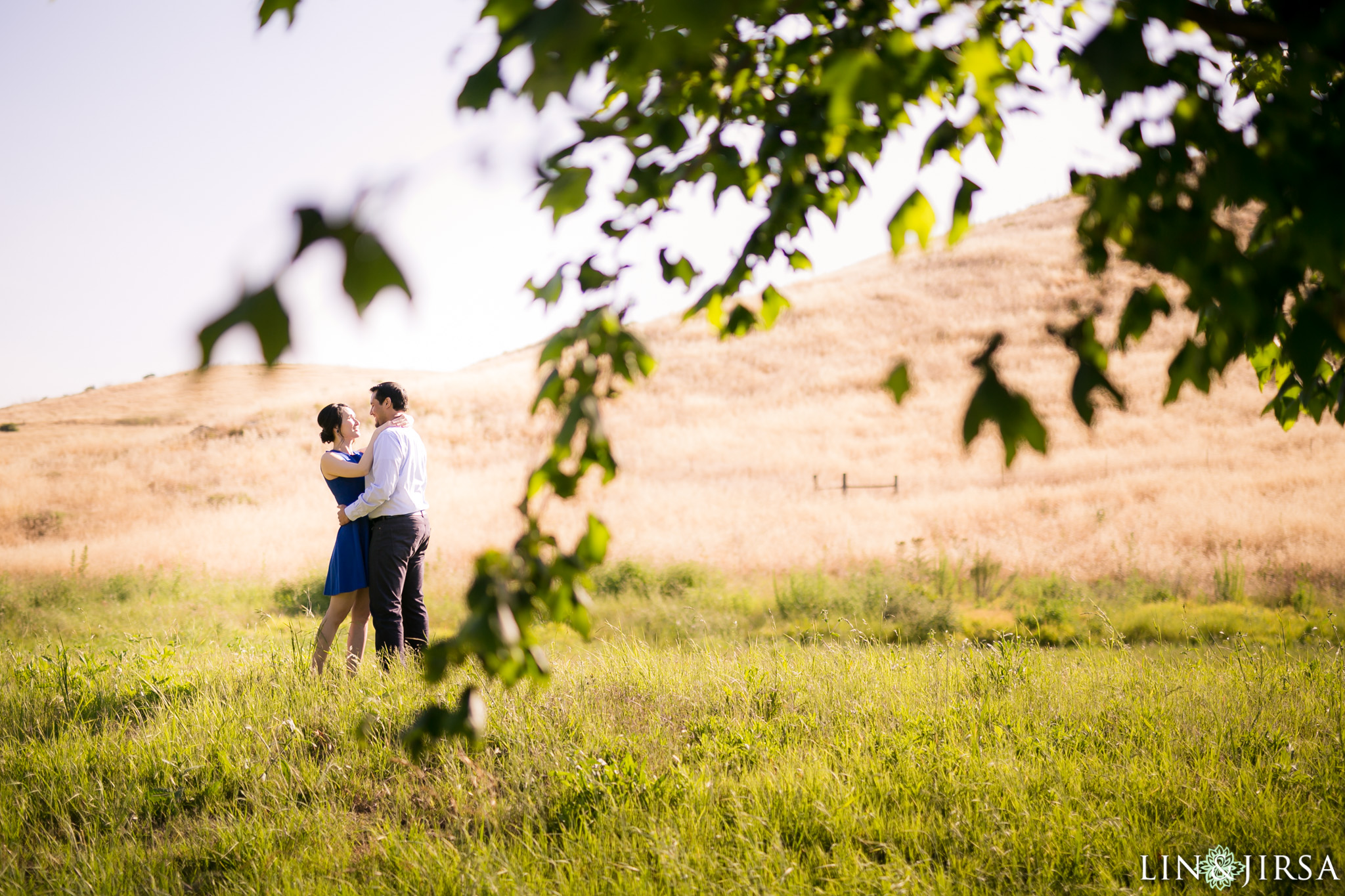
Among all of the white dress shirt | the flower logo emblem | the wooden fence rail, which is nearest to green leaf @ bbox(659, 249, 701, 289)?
the flower logo emblem

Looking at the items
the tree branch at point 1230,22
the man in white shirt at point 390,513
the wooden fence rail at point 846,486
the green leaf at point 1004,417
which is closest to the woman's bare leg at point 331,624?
the man in white shirt at point 390,513

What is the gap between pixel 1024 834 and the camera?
119 inches

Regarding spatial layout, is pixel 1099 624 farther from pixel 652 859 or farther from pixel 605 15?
pixel 605 15

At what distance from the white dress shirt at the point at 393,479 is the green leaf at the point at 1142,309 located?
4.82m

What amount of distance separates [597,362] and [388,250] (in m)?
0.78

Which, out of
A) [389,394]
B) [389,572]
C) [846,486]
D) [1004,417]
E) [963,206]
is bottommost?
[846,486]

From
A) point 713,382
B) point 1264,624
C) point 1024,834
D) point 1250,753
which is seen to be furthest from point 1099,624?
point 713,382

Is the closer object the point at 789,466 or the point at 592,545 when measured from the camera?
the point at 592,545

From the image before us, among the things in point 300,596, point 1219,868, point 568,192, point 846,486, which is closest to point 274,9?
point 568,192

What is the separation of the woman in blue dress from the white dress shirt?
0.37 ft

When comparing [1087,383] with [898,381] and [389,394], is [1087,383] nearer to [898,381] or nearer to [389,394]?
[898,381]

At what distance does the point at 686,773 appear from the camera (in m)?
3.41

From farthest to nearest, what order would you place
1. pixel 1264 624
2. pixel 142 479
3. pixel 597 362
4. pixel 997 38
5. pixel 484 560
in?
1. pixel 142 479
2. pixel 1264 624
3. pixel 997 38
4. pixel 597 362
5. pixel 484 560

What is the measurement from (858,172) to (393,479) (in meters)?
4.38
